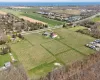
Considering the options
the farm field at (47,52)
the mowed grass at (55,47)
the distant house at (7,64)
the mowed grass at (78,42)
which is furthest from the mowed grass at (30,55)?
the mowed grass at (78,42)

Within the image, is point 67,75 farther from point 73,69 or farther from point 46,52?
point 46,52

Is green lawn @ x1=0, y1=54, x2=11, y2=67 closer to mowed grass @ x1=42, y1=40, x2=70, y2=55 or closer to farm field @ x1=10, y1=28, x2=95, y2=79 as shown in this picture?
farm field @ x1=10, y1=28, x2=95, y2=79

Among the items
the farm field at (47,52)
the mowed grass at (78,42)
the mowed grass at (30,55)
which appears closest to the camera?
the farm field at (47,52)

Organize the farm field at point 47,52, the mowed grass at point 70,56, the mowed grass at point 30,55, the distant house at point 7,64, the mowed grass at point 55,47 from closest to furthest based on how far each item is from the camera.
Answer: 1. the distant house at point 7,64
2. the farm field at point 47,52
3. the mowed grass at point 30,55
4. the mowed grass at point 70,56
5. the mowed grass at point 55,47

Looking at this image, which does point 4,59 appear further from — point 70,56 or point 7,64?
point 70,56

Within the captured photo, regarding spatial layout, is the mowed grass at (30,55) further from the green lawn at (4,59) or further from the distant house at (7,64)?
the distant house at (7,64)

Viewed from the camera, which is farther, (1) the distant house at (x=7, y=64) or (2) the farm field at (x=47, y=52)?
(2) the farm field at (x=47, y=52)

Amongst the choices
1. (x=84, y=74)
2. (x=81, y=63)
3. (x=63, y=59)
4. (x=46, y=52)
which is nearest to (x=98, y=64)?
(x=81, y=63)

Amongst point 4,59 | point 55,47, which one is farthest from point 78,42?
point 4,59

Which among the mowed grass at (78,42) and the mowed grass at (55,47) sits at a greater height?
the mowed grass at (78,42)
